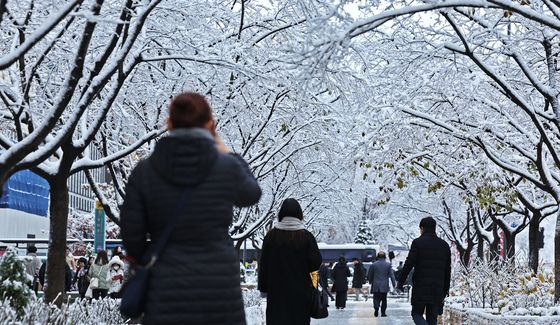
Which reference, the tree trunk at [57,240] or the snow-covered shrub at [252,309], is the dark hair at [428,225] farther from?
the tree trunk at [57,240]

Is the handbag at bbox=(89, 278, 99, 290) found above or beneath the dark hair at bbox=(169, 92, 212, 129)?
beneath

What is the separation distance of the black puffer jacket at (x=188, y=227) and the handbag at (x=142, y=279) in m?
0.02

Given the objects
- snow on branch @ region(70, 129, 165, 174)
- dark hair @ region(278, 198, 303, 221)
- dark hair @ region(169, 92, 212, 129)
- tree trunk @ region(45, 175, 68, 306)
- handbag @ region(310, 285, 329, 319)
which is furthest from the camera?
snow on branch @ region(70, 129, 165, 174)

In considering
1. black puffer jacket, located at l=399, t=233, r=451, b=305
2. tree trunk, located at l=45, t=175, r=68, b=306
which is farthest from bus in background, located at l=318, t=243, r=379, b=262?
black puffer jacket, located at l=399, t=233, r=451, b=305

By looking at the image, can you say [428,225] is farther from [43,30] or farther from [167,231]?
[167,231]

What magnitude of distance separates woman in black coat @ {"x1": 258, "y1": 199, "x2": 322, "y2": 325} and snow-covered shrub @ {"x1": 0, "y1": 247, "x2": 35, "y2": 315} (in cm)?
235

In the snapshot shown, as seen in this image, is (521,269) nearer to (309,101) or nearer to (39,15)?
(309,101)

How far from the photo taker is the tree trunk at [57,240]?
13688mm

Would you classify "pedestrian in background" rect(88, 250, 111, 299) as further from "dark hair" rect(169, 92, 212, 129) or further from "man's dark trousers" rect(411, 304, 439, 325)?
"dark hair" rect(169, 92, 212, 129)

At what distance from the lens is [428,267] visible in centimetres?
1245

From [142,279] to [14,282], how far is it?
592cm

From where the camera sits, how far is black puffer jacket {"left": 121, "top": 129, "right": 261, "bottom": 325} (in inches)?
191

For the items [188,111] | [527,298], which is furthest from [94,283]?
[188,111]

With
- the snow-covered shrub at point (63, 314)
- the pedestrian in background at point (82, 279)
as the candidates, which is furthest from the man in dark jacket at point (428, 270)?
the pedestrian in background at point (82, 279)
